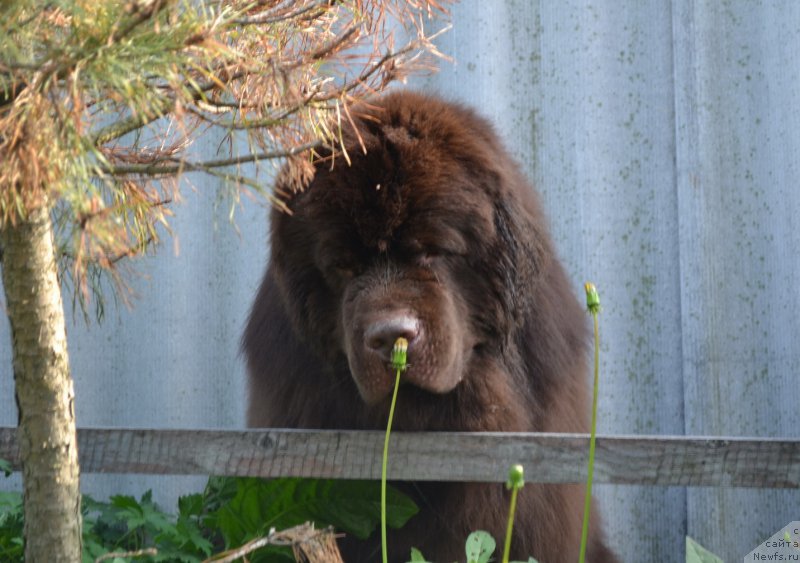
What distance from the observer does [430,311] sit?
2.47 m

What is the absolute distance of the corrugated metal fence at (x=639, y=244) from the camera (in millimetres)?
3604

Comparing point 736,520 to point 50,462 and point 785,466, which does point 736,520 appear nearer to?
point 785,466

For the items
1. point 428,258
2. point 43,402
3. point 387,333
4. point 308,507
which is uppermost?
point 428,258

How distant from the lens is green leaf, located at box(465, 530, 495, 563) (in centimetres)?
168

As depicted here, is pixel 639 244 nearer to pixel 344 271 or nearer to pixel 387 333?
pixel 344 271

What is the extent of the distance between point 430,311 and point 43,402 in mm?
1041

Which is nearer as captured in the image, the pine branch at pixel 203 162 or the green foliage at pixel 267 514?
the pine branch at pixel 203 162

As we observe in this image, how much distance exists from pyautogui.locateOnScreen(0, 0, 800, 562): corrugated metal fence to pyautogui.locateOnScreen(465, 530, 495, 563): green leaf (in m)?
2.04

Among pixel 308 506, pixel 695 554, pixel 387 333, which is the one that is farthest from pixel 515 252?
pixel 695 554

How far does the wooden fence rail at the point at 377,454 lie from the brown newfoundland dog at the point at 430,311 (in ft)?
0.71

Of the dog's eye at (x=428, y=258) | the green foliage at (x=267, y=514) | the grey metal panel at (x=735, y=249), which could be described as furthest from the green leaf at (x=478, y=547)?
the grey metal panel at (x=735, y=249)

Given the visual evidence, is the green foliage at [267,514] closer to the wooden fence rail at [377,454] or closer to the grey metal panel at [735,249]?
the wooden fence rail at [377,454]

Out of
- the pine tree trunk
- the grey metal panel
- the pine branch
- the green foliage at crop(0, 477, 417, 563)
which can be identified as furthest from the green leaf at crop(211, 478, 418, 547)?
the grey metal panel

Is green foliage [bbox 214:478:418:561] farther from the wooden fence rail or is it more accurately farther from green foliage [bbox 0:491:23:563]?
green foliage [bbox 0:491:23:563]
